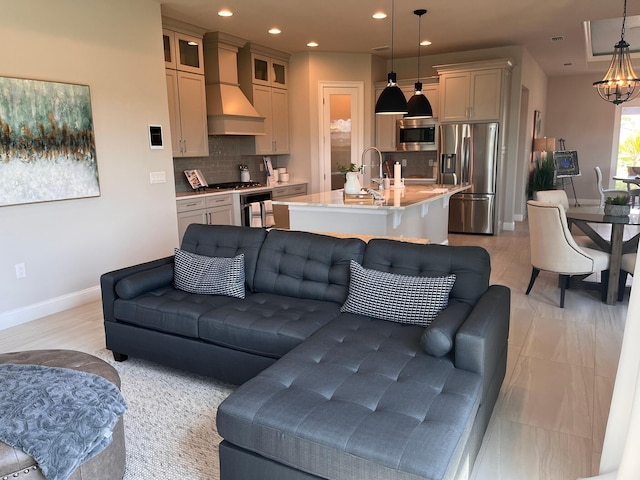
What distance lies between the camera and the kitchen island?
177 inches

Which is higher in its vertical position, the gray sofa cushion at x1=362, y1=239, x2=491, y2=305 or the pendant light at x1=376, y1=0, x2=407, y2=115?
the pendant light at x1=376, y1=0, x2=407, y2=115

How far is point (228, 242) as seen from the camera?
11.1 ft

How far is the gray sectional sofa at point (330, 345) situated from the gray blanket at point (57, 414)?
18.3 inches

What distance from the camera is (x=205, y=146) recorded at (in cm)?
620

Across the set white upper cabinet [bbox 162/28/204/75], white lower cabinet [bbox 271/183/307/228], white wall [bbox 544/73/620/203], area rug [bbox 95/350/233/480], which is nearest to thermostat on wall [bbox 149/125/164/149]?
white upper cabinet [bbox 162/28/204/75]

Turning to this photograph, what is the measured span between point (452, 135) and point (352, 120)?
1.65 metres

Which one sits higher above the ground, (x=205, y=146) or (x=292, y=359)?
(x=205, y=146)

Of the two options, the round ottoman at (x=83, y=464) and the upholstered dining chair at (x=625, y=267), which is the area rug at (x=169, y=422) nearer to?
the round ottoman at (x=83, y=464)

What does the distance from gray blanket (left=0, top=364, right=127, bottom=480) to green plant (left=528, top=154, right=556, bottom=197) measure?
935 cm

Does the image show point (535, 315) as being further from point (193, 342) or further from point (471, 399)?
point (193, 342)

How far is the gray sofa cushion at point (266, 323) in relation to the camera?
2.50m

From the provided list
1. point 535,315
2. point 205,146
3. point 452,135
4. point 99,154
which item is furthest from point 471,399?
point 452,135

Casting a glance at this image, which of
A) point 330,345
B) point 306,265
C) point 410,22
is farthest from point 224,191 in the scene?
point 330,345

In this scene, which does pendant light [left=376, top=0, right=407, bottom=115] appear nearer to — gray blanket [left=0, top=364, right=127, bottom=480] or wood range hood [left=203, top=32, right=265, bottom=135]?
wood range hood [left=203, top=32, right=265, bottom=135]
